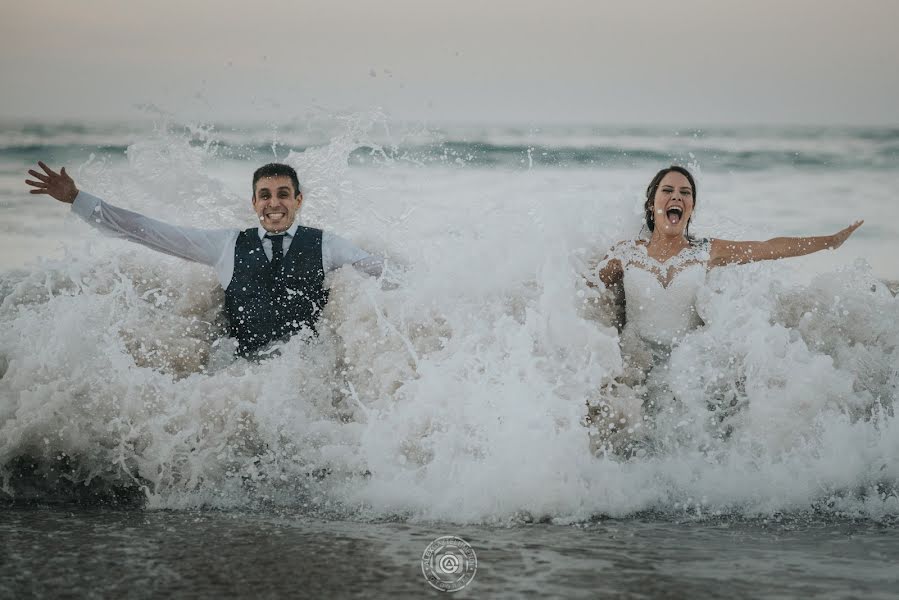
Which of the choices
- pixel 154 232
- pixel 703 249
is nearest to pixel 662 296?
pixel 703 249

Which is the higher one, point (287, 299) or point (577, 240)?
point (577, 240)

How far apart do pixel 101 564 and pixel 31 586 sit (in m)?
0.23

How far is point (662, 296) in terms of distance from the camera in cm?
474

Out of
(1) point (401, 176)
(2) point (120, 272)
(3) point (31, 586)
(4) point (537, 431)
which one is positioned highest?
(1) point (401, 176)

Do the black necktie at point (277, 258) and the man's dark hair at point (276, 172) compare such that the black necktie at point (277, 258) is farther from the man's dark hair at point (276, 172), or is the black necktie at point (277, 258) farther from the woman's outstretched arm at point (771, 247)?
the woman's outstretched arm at point (771, 247)

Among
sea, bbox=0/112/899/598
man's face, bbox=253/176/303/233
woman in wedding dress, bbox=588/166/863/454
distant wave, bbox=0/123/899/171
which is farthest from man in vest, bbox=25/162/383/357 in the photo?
distant wave, bbox=0/123/899/171

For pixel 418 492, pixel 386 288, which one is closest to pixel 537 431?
pixel 418 492

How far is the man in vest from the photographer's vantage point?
465cm

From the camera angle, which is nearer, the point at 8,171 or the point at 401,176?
the point at 401,176

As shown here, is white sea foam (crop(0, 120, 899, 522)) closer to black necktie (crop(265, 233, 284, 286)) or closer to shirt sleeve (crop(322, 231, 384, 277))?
shirt sleeve (crop(322, 231, 384, 277))

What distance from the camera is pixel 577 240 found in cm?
489

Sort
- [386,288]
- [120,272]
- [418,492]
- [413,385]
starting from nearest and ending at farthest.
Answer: [418,492]
[413,385]
[386,288]
[120,272]

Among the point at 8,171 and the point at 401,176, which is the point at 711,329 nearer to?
the point at 401,176

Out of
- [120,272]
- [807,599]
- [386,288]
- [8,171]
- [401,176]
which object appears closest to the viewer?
[807,599]
